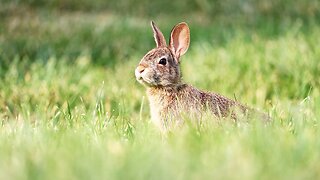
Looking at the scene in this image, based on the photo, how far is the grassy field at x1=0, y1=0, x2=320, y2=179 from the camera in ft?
10.2

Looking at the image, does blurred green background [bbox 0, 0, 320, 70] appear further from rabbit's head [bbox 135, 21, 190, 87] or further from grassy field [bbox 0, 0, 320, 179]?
rabbit's head [bbox 135, 21, 190, 87]

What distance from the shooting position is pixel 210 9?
12.8 meters

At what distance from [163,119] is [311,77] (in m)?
2.34

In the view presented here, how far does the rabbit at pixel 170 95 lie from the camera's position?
5.08 metres

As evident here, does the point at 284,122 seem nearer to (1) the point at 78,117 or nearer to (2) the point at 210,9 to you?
(1) the point at 78,117

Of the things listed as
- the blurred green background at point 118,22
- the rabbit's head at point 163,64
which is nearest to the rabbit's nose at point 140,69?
the rabbit's head at point 163,64

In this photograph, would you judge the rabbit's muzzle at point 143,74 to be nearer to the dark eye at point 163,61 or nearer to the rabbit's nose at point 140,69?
the rabbit's nose at point 140,69

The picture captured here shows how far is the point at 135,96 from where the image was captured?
696 cm

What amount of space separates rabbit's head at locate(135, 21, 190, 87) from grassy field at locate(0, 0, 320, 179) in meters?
0.28

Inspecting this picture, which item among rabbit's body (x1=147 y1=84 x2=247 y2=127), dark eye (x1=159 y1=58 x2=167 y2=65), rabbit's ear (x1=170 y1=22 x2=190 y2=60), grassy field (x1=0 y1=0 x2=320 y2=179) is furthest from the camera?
rabbit's ear (x1=170 y1=22 x2=190 y2=60)

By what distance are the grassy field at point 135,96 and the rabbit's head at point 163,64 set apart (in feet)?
0.90

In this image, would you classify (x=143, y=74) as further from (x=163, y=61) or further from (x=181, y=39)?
(x=181, y=39)

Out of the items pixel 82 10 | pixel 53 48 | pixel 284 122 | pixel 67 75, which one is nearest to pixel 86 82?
pixel 67 75

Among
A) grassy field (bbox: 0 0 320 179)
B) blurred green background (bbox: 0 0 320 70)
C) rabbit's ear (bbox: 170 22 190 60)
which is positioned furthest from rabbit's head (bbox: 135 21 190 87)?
blurred green background (bbox: 0 0 320 70)
